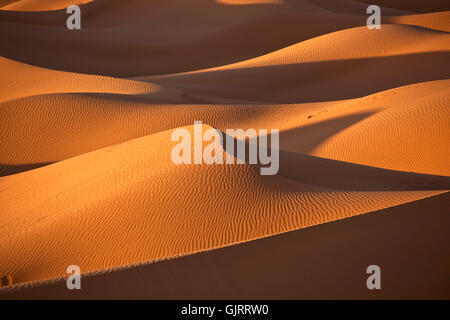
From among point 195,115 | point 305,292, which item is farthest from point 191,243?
point 195,115

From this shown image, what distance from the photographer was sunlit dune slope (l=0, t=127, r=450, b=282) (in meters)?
5.17

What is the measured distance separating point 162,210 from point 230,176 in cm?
103

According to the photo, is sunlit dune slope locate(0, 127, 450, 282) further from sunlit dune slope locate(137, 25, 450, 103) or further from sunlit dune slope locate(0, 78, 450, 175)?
sunlit dune slope locate(137, 25, 450, 103)

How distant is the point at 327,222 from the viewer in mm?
4941

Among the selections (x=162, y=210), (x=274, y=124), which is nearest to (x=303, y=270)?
(x=162, y=210)

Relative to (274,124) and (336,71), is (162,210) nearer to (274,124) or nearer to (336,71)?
(274,124)

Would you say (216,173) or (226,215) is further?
(216,173)

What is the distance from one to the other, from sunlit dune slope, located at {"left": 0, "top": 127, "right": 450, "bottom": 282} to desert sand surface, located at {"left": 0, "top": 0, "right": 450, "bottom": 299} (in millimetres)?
24

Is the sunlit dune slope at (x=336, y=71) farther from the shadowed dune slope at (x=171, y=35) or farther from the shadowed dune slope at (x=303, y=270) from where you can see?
the shadowed dune slope at (x=303, y=270)

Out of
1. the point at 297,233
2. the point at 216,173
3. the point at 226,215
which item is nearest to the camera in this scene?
the point at 297,233
